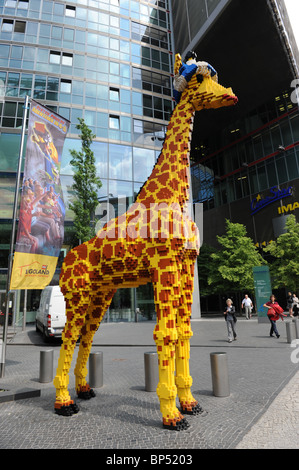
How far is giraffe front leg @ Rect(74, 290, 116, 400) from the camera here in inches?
203

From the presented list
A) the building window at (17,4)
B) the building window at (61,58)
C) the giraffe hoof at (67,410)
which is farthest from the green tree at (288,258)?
the building window at (17,4)

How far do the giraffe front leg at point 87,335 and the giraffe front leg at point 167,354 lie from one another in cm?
152

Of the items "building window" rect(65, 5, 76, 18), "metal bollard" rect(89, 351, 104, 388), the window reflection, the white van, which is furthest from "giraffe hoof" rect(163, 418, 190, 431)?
A: "building window" rect(65, 5, 76, 18)

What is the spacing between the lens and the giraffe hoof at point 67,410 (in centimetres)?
442

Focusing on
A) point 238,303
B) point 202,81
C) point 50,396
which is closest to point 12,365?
point 50,396

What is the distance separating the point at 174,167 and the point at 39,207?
4.78 m

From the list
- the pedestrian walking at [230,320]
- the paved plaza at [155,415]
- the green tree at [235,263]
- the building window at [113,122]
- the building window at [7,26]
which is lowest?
the paved plaza at [155,415]

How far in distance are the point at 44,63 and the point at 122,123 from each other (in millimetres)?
7263

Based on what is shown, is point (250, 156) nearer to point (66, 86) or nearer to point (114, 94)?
point (114, 94)

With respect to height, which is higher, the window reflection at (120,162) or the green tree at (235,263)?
the window reflection at (120,162)

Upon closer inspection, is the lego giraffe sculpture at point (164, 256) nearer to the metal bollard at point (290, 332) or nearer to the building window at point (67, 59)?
the metal bollard at point (290, 332)

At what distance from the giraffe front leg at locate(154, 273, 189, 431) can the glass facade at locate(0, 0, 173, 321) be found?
17720mm

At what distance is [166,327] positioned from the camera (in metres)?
3.92

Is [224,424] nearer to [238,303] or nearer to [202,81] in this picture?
[202,81]
